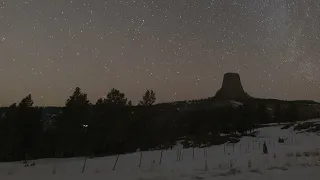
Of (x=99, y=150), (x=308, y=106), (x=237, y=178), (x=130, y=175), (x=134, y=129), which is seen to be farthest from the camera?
(x=308, y=106)

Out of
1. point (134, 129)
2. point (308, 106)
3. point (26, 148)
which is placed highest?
point (308, 106)

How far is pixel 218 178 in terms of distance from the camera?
1499cm

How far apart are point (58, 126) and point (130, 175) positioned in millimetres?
49978

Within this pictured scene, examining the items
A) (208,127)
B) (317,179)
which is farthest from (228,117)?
(317,179)

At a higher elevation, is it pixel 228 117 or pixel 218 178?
pixel 228 117

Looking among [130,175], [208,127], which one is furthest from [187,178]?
[208,127]

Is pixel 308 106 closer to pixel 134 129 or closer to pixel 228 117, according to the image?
pixel 228 117

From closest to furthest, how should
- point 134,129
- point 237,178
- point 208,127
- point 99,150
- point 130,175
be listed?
point 237,178 → point 130,175 → point 99,150 → point 134,129 → point 208,127

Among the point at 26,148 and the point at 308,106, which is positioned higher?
the point at 308,106

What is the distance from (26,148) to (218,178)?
176ft

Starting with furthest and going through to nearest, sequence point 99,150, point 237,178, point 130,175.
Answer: point 99,150 < point 130,175 < point 237,178

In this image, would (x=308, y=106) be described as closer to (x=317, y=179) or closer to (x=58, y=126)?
(x=58, y=126)

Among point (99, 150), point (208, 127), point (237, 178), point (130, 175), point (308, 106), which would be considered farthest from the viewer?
point (308, 106)

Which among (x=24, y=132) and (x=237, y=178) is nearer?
(x=237, y=178)
